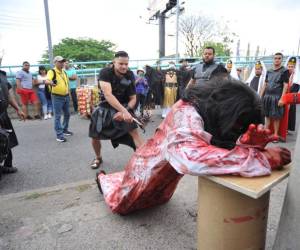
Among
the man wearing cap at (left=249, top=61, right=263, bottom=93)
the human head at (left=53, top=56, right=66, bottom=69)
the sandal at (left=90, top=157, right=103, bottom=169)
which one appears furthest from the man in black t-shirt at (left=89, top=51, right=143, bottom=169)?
the man wearing cap at (left=249, top=61, right=263, bottom=93)

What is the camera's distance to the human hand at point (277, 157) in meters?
1.39

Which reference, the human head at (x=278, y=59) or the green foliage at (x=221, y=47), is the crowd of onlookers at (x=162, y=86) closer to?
the human head at (x=278, y=59)

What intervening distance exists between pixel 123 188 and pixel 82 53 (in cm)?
2717

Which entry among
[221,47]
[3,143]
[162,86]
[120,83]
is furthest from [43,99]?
[221,47]

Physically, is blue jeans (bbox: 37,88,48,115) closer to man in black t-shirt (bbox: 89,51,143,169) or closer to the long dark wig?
man in black t-shirt (bbox: 89,51,143,169)

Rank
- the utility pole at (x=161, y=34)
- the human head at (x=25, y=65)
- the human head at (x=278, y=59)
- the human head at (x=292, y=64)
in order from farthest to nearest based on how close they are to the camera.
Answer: the utility pole at (x=161, y=34)
the human head at (x=25, y=65)
the human head at (x=292, y=64)
the human head at (x=278, y=59)

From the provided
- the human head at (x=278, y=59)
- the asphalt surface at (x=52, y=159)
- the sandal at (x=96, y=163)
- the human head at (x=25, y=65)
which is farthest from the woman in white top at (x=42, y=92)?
the human head at (x=278, y=59)

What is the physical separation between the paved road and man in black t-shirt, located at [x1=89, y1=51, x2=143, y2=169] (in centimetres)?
66

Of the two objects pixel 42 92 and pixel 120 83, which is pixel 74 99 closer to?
pixel 42 92

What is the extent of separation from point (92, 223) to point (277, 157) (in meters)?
1.71

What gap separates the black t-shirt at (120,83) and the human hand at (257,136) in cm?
240

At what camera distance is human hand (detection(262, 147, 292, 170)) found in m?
1.39

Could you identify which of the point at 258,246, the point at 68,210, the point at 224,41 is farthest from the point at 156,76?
the point at 224,41

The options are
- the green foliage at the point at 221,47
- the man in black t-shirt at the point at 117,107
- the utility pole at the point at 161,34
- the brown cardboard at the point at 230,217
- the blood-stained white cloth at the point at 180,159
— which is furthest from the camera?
the utility pole at the point at 161,34
